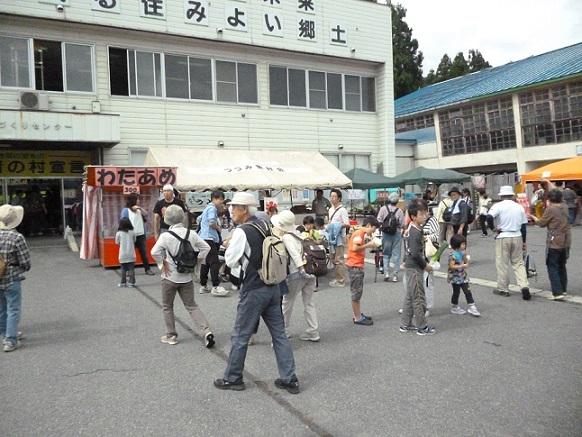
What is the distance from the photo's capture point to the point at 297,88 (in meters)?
19.4

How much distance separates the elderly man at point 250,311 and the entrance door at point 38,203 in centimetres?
1405

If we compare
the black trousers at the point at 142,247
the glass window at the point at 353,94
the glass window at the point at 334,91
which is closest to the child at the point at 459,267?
the black trousers at the point at 142,247

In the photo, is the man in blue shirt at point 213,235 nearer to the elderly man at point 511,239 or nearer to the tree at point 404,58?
the elderly man at point 511,239

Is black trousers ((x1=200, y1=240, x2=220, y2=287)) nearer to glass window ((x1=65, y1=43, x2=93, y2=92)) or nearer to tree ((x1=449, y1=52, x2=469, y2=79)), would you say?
glass window ((x1=65, y1=43, x2=93, y2=92))

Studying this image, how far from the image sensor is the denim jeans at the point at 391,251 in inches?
383

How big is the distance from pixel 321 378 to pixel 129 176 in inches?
333

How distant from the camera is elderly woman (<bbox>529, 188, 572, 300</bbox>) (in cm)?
739

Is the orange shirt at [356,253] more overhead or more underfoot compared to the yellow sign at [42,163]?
more underfoot

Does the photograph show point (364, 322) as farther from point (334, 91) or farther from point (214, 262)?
point (334, 91)

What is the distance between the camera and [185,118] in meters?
17.1

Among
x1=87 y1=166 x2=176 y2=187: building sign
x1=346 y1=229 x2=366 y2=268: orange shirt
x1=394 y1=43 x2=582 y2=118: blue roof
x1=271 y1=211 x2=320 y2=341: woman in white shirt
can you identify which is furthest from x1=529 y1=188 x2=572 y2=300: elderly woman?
x1=394 y1=43 x2=582 y2=118: blue roof

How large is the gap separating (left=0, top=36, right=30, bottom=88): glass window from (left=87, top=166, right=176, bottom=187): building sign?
574cm

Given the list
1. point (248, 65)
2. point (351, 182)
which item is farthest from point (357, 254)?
point (248, 65)

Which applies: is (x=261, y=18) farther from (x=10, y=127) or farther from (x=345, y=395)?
(x=345, y=395)
